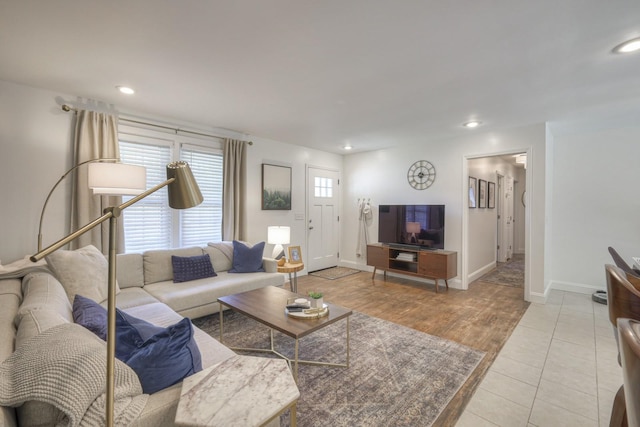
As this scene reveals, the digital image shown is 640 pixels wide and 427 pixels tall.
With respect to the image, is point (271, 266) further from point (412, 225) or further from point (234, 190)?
point (412, 225)

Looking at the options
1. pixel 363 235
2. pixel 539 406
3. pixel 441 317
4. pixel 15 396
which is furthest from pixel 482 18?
pixel 363 235

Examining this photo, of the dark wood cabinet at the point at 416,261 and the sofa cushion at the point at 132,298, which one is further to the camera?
the dark wood cabinet at the point at 416,261

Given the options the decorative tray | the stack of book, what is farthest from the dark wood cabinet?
the decorative tray

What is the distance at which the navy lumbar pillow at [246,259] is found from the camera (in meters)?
3.71

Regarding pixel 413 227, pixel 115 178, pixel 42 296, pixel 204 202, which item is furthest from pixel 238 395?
pixel 413 227

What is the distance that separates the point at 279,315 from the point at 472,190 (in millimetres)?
4196

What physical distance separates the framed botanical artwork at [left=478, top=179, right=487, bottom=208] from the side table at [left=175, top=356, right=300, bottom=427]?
5174 millimetres

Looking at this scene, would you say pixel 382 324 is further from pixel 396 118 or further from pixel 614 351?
pixel 396 118

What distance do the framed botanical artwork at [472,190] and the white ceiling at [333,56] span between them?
60.6 inches

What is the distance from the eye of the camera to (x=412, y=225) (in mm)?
4887

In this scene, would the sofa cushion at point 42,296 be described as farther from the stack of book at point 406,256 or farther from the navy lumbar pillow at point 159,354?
the stack of book at point 406,256

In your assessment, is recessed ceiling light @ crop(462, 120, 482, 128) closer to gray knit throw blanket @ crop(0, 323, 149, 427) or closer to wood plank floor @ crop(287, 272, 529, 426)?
wood plank floor @ crop(287, 272, 529, 426)

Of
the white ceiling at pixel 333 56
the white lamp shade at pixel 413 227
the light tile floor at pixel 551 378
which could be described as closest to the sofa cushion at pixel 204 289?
the white ceiling at pixel 333 56

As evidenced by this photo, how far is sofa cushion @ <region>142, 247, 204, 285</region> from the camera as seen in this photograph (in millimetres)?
3217
